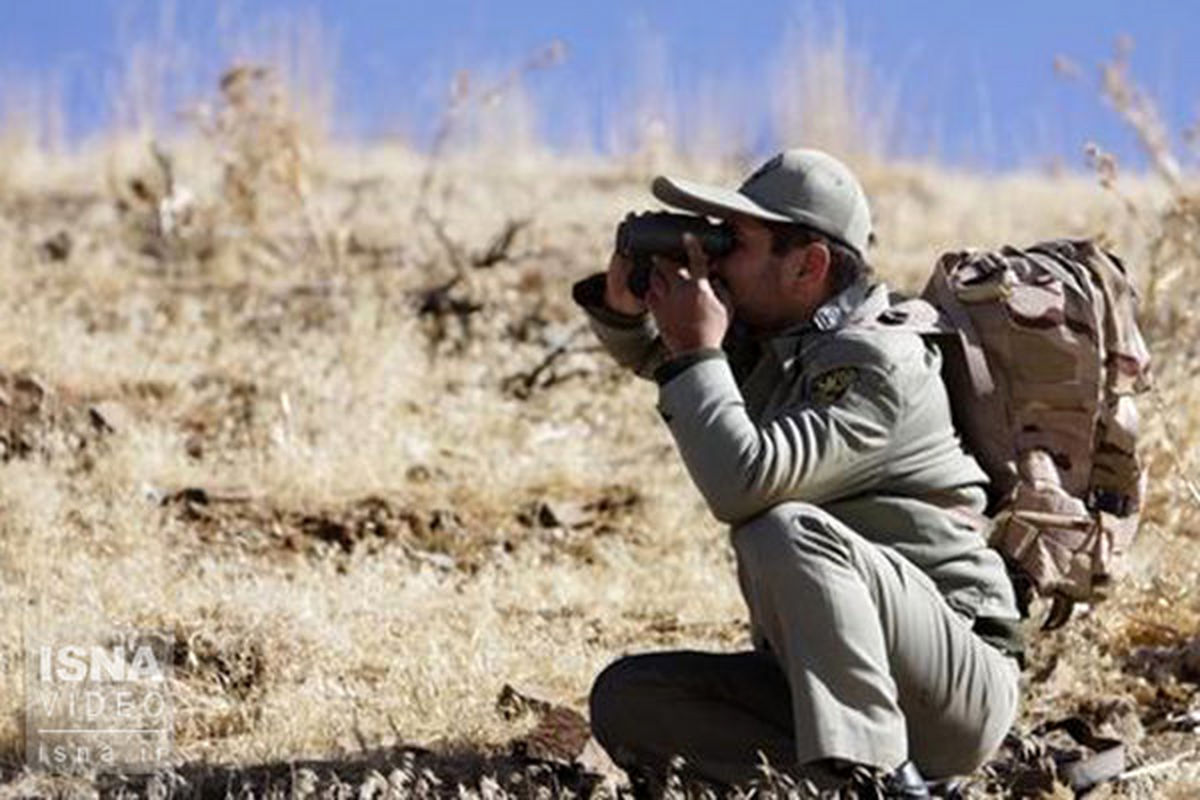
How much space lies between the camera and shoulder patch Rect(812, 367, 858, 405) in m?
4.80

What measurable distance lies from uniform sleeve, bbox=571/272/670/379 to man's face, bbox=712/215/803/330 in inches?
10.3

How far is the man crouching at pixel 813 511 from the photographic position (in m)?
4.68

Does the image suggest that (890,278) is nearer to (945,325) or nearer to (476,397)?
(476,397)

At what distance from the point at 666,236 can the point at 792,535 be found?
65 centimetres

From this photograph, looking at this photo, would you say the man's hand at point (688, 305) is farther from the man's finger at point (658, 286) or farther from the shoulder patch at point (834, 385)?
the shoulder patch at point (834, 385)

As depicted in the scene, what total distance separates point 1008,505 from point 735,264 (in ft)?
2.37

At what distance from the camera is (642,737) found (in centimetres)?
521

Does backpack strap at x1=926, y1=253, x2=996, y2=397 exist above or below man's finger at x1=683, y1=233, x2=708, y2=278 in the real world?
below

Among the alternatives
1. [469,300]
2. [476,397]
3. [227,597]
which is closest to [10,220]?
[469,300]

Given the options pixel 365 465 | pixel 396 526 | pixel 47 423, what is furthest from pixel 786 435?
pixel 47 423

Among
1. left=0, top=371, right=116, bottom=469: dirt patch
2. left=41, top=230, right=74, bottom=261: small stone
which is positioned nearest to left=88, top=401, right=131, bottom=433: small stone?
left=0, top=371, right=116, bottom=469: dirt patch

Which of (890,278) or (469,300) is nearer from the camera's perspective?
(469,300)

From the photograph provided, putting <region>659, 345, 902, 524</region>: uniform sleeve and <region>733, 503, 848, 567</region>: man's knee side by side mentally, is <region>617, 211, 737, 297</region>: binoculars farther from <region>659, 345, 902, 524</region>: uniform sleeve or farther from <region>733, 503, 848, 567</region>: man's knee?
<region>733, 503, 848, 567</region>: man's knee

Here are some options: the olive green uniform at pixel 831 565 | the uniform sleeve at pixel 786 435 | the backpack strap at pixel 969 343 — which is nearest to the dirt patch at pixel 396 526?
the olive green uniform at pixel 831 565
